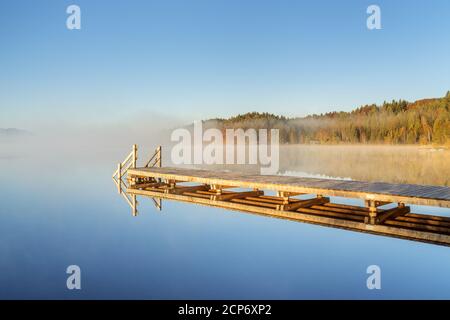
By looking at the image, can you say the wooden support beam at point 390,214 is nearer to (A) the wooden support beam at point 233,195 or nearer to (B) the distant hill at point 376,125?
(A) the wooden support beam at point 233,195

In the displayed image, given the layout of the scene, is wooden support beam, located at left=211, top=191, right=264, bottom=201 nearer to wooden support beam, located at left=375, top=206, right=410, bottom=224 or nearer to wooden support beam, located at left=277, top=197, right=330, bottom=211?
wooden support beam, located at left=277, top=197, right=330, bottom=211

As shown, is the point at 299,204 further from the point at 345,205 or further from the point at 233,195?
the point at 233,195

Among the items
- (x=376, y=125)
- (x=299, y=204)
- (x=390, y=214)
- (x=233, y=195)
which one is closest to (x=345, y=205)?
(x=299, y=204)

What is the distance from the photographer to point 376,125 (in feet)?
247

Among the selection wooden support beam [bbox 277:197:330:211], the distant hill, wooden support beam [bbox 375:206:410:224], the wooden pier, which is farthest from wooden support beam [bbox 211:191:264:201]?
the distant hill

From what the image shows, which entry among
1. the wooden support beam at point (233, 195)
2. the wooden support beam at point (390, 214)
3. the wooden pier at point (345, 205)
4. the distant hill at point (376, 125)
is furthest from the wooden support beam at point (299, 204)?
the distant hill at point (376, 125)

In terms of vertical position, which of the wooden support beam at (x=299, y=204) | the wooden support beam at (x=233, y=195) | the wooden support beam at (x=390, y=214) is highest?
the wooden support beam at (x=233, y=195)

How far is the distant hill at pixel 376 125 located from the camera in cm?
6684

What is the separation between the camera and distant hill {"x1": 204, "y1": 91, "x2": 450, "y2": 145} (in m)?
66.8

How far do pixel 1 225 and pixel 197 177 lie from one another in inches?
242

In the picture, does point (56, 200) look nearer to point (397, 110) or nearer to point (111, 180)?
point (111, 180)

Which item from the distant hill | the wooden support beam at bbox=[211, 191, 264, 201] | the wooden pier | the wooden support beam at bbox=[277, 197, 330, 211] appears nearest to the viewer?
the wooden pier

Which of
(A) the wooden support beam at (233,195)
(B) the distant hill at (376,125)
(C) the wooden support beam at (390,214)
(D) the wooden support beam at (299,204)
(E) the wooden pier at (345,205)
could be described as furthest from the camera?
(B) the distant hill at (376,125)
